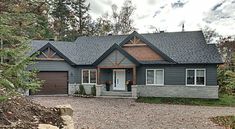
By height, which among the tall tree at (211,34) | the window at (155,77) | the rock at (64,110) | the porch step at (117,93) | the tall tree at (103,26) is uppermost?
the tall tree at (103,26)

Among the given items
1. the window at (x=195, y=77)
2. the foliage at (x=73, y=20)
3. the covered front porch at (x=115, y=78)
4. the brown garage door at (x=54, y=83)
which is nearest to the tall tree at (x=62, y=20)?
the foliage at (x=73, y=20)

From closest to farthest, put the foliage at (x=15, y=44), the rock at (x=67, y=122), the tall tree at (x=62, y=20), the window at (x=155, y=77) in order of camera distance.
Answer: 1. the foliage at (x=15, y=44)
2. the rock at (x=67, y=122)
3. the window at (x=155, y=77)
4. the tall tree at (x=62, y=20)

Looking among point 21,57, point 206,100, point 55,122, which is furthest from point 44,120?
point 206,100

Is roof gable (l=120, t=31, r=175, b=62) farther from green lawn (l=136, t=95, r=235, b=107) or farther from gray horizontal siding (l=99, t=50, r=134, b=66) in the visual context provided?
green lawn (l=136, t=95, r=235, b=107)

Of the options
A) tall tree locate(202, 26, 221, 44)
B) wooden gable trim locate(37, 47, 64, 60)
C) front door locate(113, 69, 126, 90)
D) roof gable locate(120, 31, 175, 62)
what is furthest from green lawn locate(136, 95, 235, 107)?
tall tree locate(202, 26, 221, 44)

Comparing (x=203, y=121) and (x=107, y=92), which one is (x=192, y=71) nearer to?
(x=107, y=92)

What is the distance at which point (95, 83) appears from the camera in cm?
2397

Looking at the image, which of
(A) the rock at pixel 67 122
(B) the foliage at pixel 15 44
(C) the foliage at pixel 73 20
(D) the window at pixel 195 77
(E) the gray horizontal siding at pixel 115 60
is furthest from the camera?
(C) the foliage at pixel 73 20

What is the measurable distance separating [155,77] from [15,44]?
17.0m

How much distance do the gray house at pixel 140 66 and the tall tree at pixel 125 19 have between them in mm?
14135

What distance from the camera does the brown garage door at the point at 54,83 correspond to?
949 inches

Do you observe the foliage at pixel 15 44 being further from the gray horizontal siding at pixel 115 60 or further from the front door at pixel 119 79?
the front door at pixel 119 79

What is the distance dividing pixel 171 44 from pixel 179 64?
3.06 metres

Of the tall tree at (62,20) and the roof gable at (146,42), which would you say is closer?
the roof gable at (146,42)
